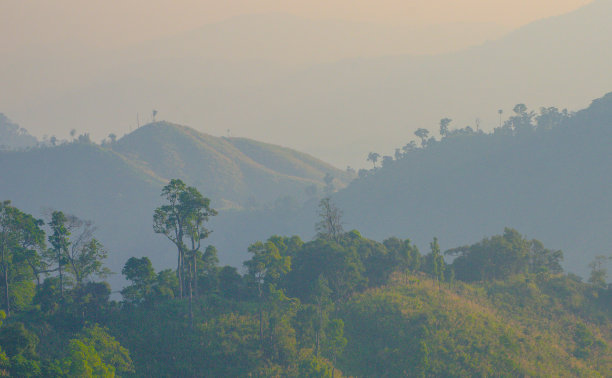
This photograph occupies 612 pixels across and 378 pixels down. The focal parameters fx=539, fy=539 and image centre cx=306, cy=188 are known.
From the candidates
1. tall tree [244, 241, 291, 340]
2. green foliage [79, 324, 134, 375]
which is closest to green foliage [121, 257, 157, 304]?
green foliage [79, 324, 134, 375]

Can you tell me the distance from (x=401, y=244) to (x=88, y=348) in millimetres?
51477

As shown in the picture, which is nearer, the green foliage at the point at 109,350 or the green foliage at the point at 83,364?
the green foliage at the point at 83,364

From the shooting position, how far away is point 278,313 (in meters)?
58.6

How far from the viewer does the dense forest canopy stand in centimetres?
5512

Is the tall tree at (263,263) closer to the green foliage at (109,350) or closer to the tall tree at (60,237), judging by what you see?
the green foliage at (109,350)

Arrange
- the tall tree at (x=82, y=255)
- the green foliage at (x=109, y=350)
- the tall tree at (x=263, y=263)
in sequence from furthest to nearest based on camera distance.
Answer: the tall tree at (x=82, y=255), the tall tree at (x=263, y=263), the green foliage at (x=109, y=350)

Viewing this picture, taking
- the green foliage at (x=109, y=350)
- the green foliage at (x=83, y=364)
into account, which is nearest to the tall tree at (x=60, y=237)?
the green foliage at (x=109, y=350)

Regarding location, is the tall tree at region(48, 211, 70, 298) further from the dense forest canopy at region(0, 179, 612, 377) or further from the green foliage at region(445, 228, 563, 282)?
the green foliage at region(445, 228, 563, 282)

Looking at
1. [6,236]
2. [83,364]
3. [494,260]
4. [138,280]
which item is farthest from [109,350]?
[494,260]

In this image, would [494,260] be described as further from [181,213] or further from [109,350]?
[109,350]

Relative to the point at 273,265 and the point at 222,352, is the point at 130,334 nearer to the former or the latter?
the point at 222,352

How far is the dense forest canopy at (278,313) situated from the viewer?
2170 inches

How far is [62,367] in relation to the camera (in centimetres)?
4047

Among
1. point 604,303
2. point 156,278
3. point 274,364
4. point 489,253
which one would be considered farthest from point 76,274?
point 604,303
